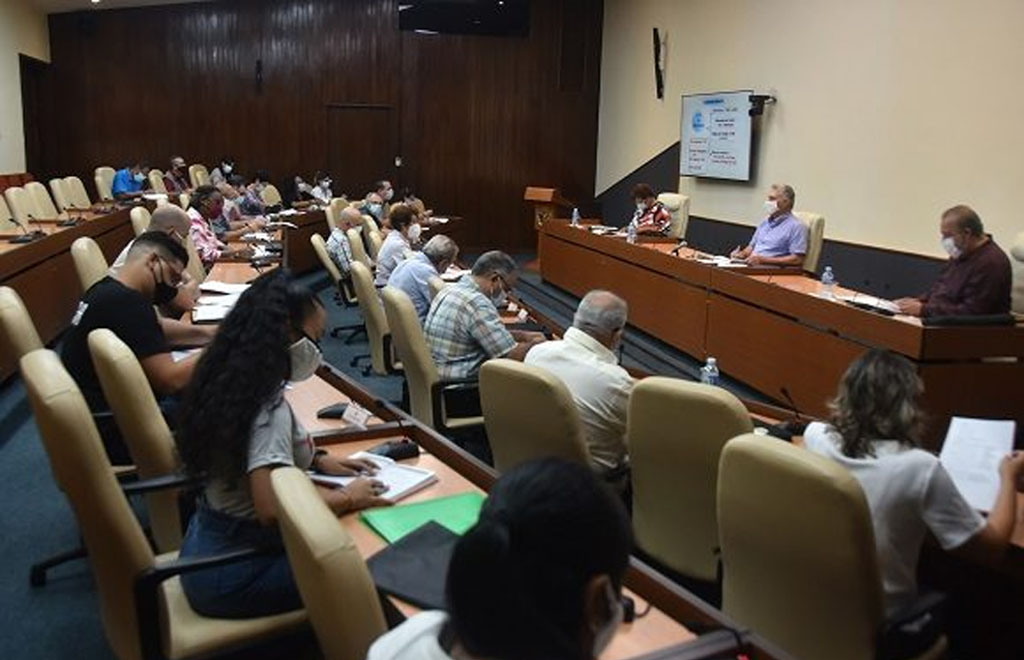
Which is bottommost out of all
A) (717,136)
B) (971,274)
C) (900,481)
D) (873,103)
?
(900,481)

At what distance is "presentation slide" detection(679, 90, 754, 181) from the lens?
9312 millimetres

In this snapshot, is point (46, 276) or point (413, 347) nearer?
point (413, 347)

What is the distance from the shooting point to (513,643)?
100cm

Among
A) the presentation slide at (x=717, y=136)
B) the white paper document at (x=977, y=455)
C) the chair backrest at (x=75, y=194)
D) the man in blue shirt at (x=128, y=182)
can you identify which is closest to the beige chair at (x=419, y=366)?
the white paper document at (x=977, y=455)

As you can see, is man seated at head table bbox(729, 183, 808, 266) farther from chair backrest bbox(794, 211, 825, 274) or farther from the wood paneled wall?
the wood paneled wall

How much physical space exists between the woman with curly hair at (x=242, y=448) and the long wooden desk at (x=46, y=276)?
11.5 feet

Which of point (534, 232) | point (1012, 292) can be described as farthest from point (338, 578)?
point (534, 232)

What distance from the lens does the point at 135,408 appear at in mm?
2465

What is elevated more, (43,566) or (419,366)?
(419,366)

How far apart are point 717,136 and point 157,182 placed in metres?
7.48

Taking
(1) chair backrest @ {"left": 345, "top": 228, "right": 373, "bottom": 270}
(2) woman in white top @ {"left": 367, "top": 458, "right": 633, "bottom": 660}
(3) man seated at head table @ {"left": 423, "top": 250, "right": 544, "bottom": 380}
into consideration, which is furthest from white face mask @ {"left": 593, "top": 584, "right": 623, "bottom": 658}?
(1) chair backrest @ {"left": 345, "top": 228, "right": 373, "bottom": 270}

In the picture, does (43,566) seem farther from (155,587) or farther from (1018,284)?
(1018,284)

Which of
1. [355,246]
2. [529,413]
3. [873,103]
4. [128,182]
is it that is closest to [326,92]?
[128,182]

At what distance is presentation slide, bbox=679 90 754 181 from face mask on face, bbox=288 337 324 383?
7665mm
